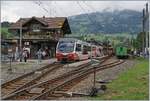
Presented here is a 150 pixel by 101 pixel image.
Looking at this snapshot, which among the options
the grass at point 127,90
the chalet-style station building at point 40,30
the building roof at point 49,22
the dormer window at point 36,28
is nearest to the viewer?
the grass at point 127,90

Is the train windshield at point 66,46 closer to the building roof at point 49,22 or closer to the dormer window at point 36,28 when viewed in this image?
the building roof at point 49,22

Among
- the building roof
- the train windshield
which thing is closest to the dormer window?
the building roof

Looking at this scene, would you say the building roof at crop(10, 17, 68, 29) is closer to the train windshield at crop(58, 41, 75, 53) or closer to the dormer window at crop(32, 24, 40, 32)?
the dormer window at crop(32, 24, 40, 32)

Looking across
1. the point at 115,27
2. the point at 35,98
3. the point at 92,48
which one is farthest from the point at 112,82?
the point at 115,27

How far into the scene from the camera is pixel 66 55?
39.2 m

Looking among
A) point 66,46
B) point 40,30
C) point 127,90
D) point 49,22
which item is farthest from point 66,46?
point 49,22

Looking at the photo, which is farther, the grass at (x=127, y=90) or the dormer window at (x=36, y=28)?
the dormer window at (x=36, y=28)

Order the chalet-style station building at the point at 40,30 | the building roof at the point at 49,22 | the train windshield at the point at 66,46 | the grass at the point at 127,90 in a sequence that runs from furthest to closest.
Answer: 1. the building roof at the point at 49,22
2. the chalet-style station building at the point at 40,30
3. the train windshield at the point at 66,46
4. the grass at the point at 127,90

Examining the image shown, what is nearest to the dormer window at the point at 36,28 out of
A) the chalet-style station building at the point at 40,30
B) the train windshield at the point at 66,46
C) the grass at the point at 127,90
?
the chalet-style station building at the point at 40,30

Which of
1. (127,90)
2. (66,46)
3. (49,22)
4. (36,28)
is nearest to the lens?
(127,90)

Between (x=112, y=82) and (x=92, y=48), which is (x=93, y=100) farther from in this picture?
(x=92, y=48)

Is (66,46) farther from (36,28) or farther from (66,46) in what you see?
(36,28)

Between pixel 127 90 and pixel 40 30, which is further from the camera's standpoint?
pixel 40 30

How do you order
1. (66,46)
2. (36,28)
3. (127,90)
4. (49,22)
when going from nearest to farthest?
1. (127,90)
2. (66,46)
3. (36,28)
4. (49,22)
